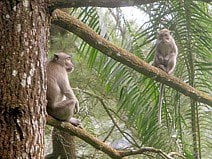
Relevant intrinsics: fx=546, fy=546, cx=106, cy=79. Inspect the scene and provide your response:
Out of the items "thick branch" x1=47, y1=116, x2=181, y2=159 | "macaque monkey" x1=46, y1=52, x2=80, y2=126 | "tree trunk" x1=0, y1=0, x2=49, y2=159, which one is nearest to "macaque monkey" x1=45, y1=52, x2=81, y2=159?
"macaque monkey" x1=46, y1=52, x2=80, y2=126

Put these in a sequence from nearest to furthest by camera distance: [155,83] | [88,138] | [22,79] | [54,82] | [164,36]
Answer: [22,79] → [88,138] → [54,82] → [155,83] → [164,36]

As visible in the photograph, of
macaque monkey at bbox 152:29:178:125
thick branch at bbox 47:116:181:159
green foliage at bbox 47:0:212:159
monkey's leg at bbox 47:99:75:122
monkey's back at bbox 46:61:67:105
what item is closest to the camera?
thick branch at bbox 47:116:181:159

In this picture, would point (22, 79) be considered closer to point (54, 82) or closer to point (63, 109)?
point (63, 109)

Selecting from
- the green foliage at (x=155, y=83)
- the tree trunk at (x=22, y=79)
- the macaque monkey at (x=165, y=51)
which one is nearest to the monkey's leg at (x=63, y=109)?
the green foliage at (x=155, y=83)

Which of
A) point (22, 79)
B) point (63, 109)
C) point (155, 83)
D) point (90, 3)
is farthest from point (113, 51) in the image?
point (155, 83)

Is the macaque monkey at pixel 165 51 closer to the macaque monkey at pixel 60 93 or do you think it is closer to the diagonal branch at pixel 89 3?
the macaque monkey at pixel 60 93

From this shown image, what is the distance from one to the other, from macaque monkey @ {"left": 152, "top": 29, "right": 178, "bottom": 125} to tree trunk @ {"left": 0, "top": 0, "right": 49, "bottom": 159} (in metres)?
2.66

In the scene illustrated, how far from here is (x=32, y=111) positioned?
2.51 metres

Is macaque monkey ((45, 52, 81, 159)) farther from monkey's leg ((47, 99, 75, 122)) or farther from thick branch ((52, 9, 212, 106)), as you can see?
thick branch ((52, 9, 212, 106))

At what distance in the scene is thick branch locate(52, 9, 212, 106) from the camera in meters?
3.35

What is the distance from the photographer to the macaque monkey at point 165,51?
5.22 meters

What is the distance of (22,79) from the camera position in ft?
8.20

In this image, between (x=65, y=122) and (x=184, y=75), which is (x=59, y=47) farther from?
(x=65, y=122)

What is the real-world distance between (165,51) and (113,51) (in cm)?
208
